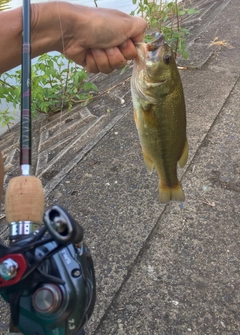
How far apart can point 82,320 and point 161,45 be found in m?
1.37

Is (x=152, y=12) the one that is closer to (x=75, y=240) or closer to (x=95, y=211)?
(x=95, y=211)

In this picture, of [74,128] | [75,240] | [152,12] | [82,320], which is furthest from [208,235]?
[152,12]

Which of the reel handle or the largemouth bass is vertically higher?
the reel handle

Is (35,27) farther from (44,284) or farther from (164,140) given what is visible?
(44,284)

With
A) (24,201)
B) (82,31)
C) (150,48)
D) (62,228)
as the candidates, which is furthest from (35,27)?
(62,228)

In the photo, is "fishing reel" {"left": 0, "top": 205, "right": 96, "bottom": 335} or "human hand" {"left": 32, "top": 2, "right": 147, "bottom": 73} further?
"human hand" {"left": 32, "top": 2, "right": 147, "bottom": 73}

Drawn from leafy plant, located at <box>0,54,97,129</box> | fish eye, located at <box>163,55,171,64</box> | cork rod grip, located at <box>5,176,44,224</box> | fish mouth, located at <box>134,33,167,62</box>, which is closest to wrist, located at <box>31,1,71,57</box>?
fish mouth, located at <box>134,33,167,62</box>

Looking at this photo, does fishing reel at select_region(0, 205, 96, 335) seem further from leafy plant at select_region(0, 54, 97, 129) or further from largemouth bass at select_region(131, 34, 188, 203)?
leafy plant at select_region(0, 54, 97, 129)

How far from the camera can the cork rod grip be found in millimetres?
1449

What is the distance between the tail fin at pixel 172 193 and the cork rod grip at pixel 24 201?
2.88 feet

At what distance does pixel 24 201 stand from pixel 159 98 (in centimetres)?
94

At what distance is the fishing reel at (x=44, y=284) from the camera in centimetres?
112

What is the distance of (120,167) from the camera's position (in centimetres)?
305

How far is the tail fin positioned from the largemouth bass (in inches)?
8.8
